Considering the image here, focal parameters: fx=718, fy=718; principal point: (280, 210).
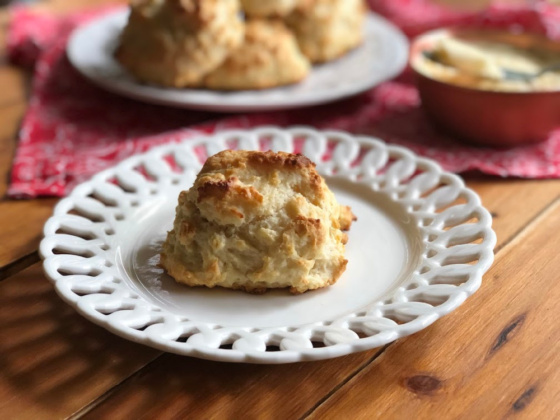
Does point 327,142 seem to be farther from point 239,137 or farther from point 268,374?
point 268,374

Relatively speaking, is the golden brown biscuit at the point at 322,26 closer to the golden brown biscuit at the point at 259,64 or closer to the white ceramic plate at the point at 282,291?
the golden brown biscuit at the point at 259,64

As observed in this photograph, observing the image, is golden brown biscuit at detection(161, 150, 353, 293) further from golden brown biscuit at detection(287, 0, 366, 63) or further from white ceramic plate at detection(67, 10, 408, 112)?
golden brown biscuit at detection(287, 0, 366, 63)

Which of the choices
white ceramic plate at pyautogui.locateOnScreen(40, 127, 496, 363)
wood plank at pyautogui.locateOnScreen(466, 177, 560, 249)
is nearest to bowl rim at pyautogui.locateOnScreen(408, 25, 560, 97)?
wood plank at pyautogui.locateOnScreen(466, 177, 560, 249)

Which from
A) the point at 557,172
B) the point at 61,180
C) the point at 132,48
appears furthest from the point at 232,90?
the point at 557,172

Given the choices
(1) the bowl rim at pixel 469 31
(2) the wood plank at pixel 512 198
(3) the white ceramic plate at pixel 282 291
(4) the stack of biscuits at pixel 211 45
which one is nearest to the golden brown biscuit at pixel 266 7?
(4) the stack of biscuits at pixel 211 45

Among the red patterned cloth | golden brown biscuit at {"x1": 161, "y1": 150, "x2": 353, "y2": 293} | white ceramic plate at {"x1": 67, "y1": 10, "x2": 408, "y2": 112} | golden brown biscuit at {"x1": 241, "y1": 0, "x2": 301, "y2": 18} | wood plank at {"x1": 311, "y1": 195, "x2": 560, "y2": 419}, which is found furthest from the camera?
golden brown biscuit at {"x1": 241, "y1": 0, "x2": 301, "y2": 18}

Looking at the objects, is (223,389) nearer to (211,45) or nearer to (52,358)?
(52,358)
